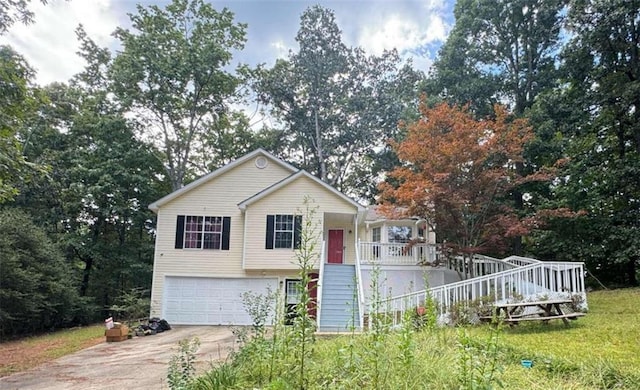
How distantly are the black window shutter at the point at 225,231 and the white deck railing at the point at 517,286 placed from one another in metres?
7.72

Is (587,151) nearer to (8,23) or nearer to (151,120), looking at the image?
(8,23)

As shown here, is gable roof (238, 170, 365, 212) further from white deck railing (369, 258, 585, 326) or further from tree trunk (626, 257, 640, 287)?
tree trunk (626, 257, 640, 287)

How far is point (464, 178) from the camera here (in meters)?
11.9

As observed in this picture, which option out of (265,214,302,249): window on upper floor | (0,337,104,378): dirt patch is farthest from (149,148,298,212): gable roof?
(0,337,104,378): dirt patch

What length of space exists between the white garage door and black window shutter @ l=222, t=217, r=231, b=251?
128cm

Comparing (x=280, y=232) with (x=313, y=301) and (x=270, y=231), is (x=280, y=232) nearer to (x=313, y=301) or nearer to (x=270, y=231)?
(x=270, y=231)

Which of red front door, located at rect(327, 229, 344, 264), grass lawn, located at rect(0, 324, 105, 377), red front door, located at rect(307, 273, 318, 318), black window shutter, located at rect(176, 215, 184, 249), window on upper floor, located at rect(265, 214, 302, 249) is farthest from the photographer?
red front door, located at rect(327, 229, 344, 264)

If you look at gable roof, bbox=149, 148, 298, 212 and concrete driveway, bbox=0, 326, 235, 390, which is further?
gable roof, bbox=149, 148, 298, 212

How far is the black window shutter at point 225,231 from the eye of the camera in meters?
15.1

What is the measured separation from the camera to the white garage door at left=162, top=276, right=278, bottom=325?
14.4 metres

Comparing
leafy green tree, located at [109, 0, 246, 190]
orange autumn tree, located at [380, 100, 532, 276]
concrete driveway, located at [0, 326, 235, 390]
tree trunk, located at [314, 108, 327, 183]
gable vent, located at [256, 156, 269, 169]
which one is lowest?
concrete driveway, located at [0, 326, 235, 390]

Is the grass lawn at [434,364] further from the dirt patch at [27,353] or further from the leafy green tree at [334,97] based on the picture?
the leafy green tree at [334,97]

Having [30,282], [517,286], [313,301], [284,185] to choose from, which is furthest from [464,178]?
[30,282]

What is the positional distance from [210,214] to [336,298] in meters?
6.51
